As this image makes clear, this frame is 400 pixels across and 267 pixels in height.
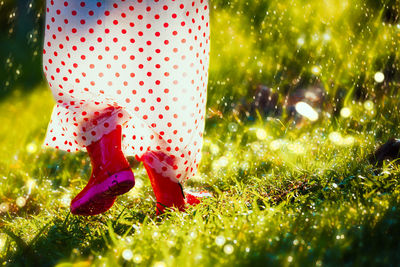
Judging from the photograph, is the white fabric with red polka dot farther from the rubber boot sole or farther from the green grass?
the green grass

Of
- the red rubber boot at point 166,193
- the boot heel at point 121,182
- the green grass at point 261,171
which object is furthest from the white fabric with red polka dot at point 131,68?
the green grass at point 261,171

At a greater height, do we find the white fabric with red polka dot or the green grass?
the white fabric with red polka dot

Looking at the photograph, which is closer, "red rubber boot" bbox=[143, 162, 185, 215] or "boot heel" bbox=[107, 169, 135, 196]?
"boot heel" bbox=[107, 169, 135, 196]

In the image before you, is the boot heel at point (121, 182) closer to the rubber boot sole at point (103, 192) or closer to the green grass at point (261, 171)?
the rubber boot sole at point (103, 192)

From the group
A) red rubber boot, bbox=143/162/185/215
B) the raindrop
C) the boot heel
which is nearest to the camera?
the raindrop

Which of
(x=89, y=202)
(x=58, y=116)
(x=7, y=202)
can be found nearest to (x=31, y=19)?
(x=7, y=202)

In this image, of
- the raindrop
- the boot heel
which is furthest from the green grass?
the boot heel

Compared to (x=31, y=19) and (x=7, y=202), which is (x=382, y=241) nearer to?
(x=7, y=202)
